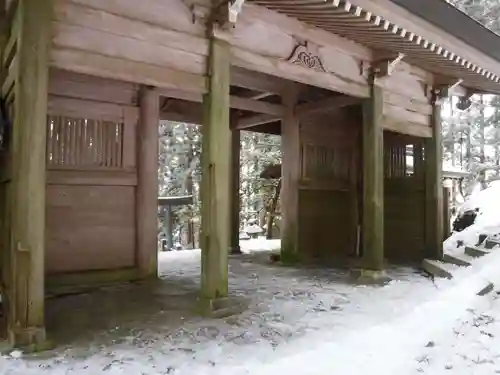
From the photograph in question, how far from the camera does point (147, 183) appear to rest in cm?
621

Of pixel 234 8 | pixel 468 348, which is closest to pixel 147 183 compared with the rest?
pixel 234 8

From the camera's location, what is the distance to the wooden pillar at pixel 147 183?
6.14 meters

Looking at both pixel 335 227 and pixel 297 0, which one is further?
pixel 335 227

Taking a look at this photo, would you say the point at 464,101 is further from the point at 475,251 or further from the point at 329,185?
the point at 475,251

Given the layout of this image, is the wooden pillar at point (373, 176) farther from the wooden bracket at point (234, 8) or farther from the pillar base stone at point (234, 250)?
the pillar base stone at point (234, 250)

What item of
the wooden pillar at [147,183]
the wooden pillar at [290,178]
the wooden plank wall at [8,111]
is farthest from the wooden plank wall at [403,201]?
the wooden plank wall at [8,111]

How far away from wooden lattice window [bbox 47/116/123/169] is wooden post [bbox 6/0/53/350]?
2.19 m

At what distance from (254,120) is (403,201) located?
3.25 meters

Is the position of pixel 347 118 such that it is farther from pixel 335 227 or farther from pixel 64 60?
pixel 64 60

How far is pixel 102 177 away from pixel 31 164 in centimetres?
249

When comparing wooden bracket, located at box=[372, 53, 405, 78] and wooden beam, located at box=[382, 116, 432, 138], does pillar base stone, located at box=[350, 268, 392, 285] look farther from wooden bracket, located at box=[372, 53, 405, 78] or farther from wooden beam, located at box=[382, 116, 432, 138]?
wooden bracket, located at box=[372, 53, 405, 78]

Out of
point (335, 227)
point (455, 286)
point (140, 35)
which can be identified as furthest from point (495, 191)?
point (140, 35)

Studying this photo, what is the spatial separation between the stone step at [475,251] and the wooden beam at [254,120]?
392 centimetres

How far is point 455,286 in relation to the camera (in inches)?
218
